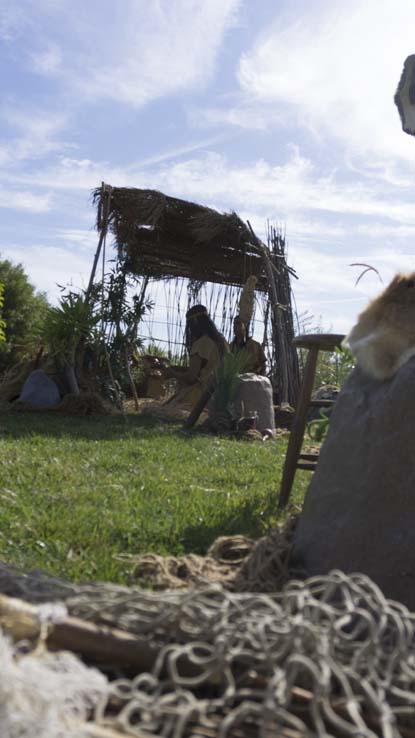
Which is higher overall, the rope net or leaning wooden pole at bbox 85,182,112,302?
leaning wooden pole at bbox 85,182,112,302

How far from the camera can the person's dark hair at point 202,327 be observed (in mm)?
9316

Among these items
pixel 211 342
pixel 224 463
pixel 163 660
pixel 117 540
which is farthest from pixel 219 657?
pixel 211 342

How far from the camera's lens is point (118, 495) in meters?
A: 3.56

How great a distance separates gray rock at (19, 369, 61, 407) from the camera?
7.87 metres

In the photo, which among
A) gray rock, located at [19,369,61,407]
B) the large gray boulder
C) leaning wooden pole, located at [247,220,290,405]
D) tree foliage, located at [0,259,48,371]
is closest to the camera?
the large gray boulder

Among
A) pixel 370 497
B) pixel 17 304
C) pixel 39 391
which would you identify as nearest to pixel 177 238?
pixel 39 391

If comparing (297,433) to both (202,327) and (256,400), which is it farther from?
(202,327)

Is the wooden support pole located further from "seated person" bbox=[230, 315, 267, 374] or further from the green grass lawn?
"seated person" bbox=[230, 315, 267, 374]

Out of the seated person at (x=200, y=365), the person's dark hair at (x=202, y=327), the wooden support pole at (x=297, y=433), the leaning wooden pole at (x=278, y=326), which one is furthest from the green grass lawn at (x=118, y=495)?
the leaning wooden pole at (x=278, y=326)

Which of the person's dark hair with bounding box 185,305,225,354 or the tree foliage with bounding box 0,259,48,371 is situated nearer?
the person's dark hair with bounding box 185,305,225,354

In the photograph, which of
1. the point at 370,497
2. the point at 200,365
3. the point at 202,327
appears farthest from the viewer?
the point at 202,327

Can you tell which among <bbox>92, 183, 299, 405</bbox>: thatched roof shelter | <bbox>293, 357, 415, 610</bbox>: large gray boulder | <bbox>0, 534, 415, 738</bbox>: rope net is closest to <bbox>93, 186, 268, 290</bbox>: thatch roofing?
<bbox>92, 183, 299, 405</bbox>: thatched roof shelter

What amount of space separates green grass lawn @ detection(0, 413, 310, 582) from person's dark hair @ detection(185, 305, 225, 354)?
327 cm

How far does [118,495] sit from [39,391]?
4.65 meters
